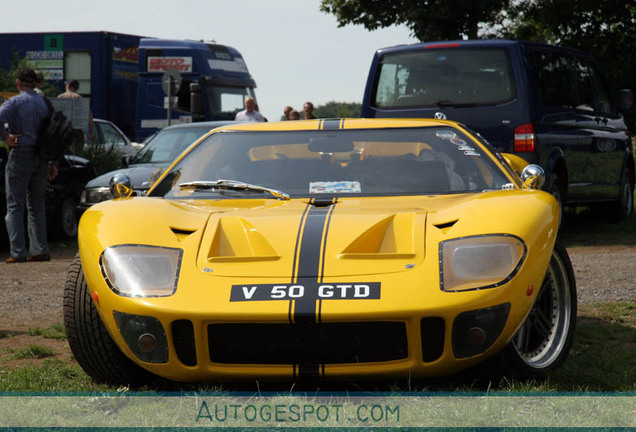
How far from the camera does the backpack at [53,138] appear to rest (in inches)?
404

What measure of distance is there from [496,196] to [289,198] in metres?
0.95

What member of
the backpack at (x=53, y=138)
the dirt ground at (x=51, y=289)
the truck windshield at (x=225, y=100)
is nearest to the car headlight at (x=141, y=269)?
the dirt ground at (x=51, y=289)

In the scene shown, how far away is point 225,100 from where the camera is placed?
22234mm

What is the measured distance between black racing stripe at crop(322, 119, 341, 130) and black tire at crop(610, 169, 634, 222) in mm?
8108

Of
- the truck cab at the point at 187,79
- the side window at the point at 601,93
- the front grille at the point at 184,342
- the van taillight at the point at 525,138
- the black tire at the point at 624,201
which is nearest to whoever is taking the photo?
the front grille at the point at 184,342

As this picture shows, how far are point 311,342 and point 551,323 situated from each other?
4.12 feet

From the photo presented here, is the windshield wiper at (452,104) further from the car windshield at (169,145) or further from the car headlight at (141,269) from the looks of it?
the car headlight at (141,269)

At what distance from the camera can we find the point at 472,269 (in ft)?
13.4

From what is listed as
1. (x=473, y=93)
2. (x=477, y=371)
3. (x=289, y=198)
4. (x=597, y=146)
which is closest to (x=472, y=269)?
(x=477, y=371)

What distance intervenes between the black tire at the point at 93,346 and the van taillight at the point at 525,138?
6.32m

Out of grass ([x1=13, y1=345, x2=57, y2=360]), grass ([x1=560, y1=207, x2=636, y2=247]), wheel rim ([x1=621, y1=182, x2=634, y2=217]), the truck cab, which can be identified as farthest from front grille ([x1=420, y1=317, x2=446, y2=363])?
the truck cab

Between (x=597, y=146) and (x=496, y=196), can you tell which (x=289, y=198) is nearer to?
(x=496, y=196)

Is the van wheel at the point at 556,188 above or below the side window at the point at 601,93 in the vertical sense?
below

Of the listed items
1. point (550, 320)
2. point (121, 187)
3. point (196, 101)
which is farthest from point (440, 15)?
point (550, 320)
